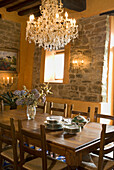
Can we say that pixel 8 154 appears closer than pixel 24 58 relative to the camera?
Yes

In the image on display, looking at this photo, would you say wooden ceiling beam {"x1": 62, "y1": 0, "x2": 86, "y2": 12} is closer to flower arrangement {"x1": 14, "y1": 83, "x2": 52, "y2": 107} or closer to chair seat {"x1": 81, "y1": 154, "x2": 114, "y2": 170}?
flower arrangement {"x1": 14, "y1": 83, "x2": 52, "y2": 107}

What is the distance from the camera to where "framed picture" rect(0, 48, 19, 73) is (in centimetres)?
663

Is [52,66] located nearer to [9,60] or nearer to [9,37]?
[9,60]

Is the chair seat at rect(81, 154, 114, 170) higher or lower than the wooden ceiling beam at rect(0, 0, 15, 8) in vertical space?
lower

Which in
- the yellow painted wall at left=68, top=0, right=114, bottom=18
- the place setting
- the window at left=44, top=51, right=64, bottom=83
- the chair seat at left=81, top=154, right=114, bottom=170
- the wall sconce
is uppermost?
the yellow painted wall at left=68, top=0, right=114, bottom=18

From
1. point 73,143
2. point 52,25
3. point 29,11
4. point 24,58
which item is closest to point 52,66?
point 24,58

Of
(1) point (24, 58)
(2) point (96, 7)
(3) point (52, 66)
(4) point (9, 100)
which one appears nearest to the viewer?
(2) point (96, 7)

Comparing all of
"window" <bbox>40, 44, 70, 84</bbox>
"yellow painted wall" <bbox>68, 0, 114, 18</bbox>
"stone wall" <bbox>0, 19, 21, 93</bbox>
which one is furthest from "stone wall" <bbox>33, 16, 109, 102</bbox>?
"stone wall" <bbox>0, 19, 21, 93</bbox>

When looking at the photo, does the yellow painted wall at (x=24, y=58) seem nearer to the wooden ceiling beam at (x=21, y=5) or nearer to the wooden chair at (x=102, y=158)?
the wooden ceiling beam at (x=21, y=5)

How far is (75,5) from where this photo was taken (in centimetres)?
491

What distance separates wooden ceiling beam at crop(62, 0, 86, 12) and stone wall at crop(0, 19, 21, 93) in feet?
9.45

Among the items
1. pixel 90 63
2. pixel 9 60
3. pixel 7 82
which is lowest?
pixel 7 82

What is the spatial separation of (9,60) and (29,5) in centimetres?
207

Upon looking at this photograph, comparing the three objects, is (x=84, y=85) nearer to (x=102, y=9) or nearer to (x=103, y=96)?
(x=103, y=96)
